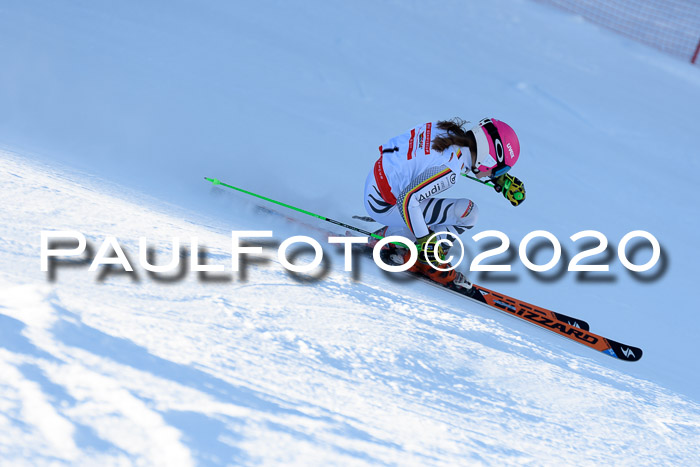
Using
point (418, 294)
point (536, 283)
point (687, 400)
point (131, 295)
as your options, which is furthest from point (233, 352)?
point (536, 283)

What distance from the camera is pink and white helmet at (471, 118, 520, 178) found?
352 centimetres

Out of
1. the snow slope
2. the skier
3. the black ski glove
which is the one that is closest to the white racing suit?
the skier

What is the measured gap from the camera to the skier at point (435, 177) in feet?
11.5

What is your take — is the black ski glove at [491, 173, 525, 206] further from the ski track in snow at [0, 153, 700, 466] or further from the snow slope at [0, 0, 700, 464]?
the ski track in snow at [0, 153, 700, 466]

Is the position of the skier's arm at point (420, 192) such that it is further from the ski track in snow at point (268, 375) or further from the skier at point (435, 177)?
the ski track in snow at point (268, 375)

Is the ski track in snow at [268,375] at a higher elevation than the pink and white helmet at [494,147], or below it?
below

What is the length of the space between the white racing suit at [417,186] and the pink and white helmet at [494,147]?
8 centimetres

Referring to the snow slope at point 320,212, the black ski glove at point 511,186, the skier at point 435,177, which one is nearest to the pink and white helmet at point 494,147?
the skier at point 435,177

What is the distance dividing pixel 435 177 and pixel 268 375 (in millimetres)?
1682

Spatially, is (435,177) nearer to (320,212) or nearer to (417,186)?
(417,186)

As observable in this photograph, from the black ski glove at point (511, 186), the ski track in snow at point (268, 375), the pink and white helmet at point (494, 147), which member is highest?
the pink and white helmet at point (494, 147)

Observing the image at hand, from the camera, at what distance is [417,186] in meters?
3.52

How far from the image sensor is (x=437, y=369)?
259 centimetres

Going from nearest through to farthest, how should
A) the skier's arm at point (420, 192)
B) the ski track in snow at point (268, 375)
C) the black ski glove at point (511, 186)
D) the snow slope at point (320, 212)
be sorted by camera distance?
the ski track in snow at point (268, 375) → the snow slope at point (320, 212) → the skier's arm at point (420, 192) → the black ski glove at point (511, 186)
